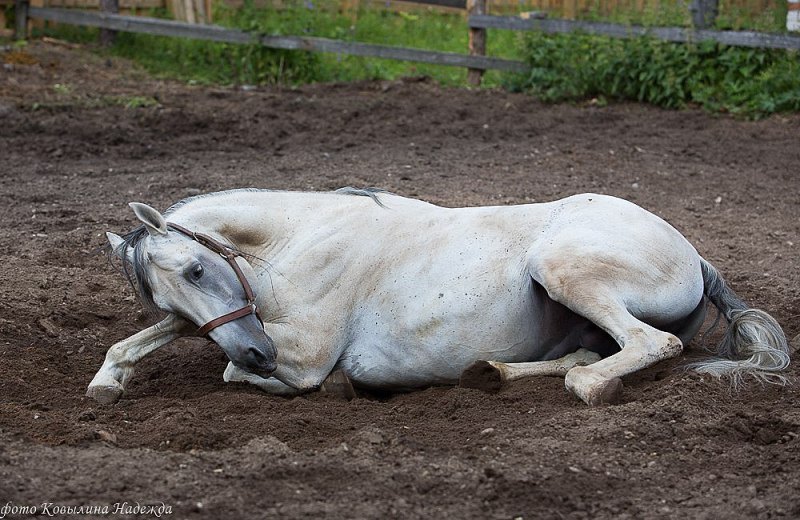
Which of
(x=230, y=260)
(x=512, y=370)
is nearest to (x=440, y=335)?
(x=512, y=370)

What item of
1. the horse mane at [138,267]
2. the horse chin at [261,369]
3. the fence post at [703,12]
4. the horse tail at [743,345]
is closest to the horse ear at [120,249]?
the horse mane at [138,267]

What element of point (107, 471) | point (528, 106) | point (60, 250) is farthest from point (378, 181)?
point (107, 471)

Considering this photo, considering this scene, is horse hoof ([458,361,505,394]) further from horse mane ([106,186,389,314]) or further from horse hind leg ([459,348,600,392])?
horse mane ([106,186,389,314])

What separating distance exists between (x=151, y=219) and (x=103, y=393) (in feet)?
2.55

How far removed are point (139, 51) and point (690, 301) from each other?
1116cm

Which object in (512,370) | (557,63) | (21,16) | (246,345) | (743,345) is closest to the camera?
(246,345)

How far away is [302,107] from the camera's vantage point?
434 inches

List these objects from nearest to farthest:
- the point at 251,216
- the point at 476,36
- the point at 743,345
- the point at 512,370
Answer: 1. the point at 512,370
2. the point at 743,345
3. the point at 251,216
4. the point at 476,36

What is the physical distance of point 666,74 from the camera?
11062 millimetres

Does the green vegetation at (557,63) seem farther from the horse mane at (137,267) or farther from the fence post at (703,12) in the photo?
the horse mane at (137,267)

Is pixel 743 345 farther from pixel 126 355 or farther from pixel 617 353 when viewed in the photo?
pixel 126 355

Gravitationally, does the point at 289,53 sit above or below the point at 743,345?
above

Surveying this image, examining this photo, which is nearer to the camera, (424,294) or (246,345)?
(246,345)

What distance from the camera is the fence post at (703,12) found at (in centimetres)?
1115
